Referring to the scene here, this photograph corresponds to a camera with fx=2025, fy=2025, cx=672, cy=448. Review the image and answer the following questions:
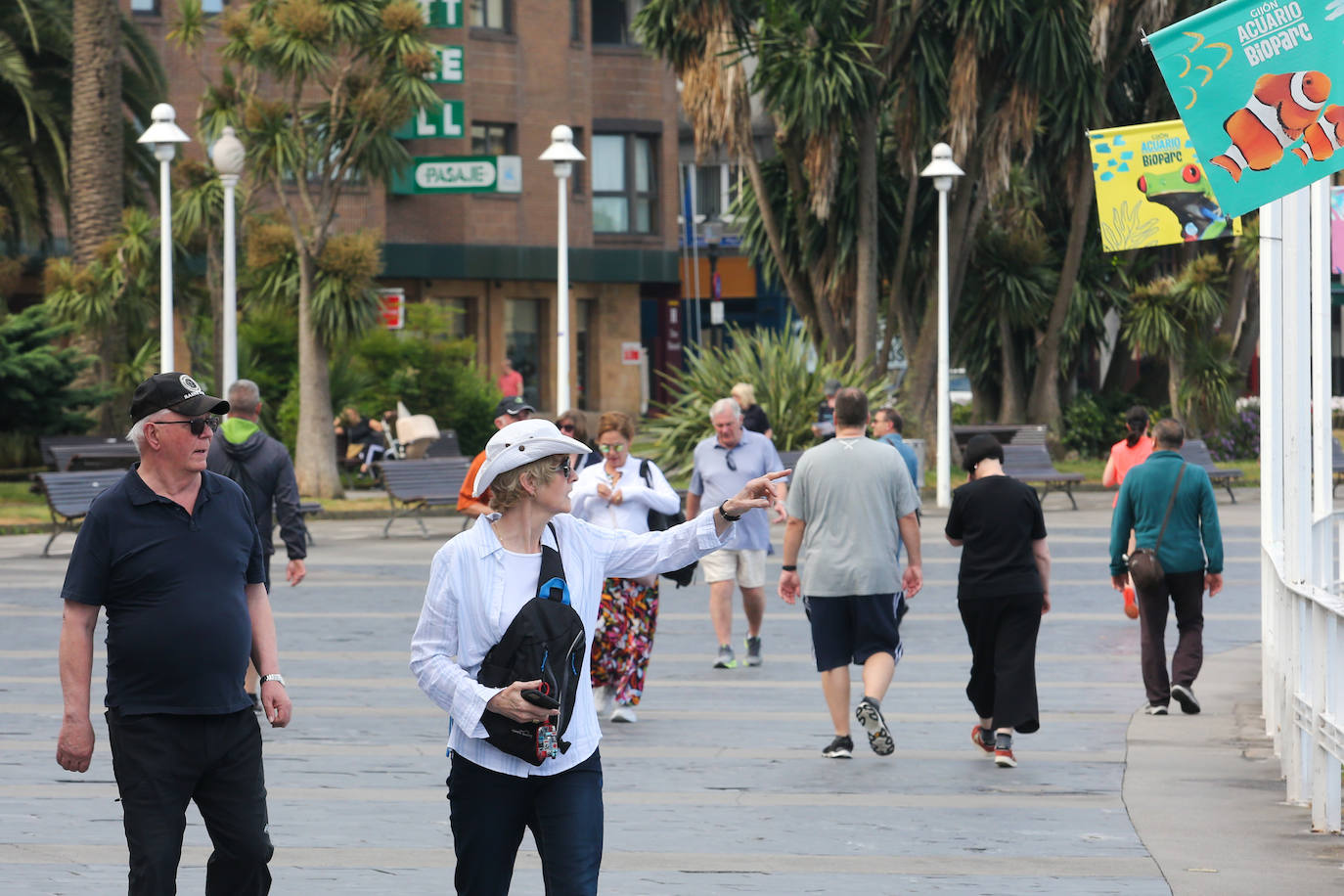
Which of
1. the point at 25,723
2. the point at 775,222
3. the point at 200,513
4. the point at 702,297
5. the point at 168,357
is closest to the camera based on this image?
the point at 200,513

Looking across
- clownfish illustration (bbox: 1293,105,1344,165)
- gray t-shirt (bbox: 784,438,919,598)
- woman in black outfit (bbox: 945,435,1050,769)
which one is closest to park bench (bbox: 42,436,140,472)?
gray t-shirt (bbox: 784,438,919,598)

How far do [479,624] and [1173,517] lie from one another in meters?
6.92

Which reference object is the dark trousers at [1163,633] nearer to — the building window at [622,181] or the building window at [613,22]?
the building window at [622,181]

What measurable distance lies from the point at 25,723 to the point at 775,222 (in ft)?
75.3

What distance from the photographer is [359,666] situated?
12.7 metres

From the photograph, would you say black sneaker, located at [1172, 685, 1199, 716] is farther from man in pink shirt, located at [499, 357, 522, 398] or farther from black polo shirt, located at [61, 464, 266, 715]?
man in pink shirt, located at [499, 357, 522, 398]

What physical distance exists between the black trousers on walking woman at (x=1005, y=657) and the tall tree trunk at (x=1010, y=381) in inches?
1033

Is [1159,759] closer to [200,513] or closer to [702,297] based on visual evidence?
[200,513]

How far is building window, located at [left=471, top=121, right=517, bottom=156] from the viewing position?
1777 inches

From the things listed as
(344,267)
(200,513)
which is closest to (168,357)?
(344,267)

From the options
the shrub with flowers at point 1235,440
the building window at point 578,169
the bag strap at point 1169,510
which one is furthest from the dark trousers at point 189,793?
the building window at point 578,169

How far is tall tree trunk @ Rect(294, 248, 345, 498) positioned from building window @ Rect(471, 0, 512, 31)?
18.6m

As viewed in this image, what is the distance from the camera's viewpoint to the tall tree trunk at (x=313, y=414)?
27562mm

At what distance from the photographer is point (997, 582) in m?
9.70
